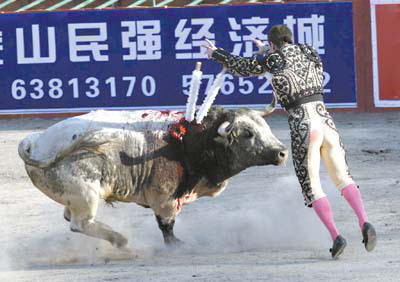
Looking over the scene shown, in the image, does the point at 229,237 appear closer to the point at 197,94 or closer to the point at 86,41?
the point at 197,94

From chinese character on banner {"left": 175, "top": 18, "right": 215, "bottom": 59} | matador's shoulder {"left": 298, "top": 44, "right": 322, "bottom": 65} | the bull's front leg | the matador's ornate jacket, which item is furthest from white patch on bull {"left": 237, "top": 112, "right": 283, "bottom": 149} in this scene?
chinese character on banner {"left": 175, "top": 18, "right": 215, "bottom": 59}

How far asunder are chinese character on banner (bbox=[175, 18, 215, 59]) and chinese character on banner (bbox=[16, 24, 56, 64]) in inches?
66.3

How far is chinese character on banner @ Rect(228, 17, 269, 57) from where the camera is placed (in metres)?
14.8

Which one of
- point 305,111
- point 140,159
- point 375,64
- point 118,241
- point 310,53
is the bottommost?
point 118,241

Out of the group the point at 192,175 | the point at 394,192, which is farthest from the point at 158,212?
the point at 394,192

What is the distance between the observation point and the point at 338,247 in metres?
7.48

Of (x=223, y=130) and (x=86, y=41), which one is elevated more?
(x=86, y=41)

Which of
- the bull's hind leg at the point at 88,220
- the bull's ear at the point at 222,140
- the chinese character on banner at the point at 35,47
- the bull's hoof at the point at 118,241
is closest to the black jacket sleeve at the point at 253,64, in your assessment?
the bull's ear at the point at 222,140

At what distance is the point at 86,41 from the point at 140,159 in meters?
7.09

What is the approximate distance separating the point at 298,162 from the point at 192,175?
0.88 meters

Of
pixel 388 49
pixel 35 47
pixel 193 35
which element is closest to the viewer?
pixel 388 49

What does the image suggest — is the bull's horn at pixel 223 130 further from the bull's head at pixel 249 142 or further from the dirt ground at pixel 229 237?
the dirt ground at pixel 229 237

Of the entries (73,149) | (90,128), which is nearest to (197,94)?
(90,128)

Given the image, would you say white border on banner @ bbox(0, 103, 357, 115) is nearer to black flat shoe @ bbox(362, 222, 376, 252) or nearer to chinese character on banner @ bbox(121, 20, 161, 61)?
chinese character on banner @ bbox(121, 20, 161, 61)
